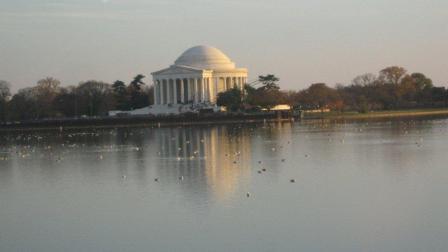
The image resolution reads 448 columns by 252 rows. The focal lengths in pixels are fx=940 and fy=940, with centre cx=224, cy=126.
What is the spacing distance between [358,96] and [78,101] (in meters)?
43.4

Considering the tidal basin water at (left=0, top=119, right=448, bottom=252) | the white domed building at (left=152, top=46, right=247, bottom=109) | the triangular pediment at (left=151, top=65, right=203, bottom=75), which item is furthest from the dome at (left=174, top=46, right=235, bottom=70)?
the tidal basin water at (left=0, top=119, right=448, bottom=252)

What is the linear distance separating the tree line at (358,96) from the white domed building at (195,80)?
26.7 ft

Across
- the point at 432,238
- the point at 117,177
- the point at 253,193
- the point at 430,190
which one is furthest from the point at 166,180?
the point at 432,238

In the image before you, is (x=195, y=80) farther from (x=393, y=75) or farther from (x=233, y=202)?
(x=233, y=202)

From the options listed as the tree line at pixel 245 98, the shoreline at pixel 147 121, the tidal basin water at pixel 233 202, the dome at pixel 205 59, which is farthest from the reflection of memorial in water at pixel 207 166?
the dome at pixel 205 59

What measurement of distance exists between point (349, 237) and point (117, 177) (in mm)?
16316

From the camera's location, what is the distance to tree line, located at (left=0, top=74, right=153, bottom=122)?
421ft

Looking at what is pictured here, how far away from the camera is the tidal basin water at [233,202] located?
20.8m

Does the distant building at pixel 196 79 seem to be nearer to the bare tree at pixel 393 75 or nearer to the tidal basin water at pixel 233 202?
the bare tree at pixel 393 75

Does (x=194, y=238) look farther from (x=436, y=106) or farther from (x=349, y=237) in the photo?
(x=436, y=106)

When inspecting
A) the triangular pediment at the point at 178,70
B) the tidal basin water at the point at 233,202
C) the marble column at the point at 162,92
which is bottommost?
the tidal basin water at the point at 233,202

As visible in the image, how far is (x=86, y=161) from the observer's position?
148 ft

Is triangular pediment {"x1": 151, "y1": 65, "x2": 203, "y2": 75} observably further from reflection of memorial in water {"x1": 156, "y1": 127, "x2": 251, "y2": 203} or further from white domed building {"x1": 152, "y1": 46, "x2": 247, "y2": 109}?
reflection of memorial in water {"x1": 156, "y1": 127, "x2": 251, "y2": 203}

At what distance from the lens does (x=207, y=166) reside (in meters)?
38.3
